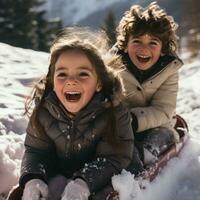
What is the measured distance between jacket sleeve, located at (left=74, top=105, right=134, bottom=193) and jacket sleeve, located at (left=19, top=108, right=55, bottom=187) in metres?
0.28

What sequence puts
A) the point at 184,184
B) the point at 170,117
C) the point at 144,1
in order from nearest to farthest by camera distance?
the point at 184,184 → the point at 170,117 → the point at 144,1

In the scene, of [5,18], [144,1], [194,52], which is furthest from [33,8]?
[144,1]

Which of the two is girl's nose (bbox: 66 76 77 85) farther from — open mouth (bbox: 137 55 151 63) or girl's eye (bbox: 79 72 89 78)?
open mouth (bbox: 137 55 151 63)

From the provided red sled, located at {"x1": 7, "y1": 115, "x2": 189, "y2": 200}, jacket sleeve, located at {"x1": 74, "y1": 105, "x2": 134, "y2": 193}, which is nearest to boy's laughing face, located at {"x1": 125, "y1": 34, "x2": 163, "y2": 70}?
red sled, located at {"x1": 7, "y1": 115, "x2": 189, "y2": 200}

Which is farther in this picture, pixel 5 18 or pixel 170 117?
pixel 5 18

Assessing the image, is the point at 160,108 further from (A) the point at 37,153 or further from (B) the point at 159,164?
(A) the point at 37,153

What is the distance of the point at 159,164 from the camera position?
3744mm

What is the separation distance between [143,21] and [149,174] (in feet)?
4.08

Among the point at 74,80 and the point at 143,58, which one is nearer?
the point at 74,80

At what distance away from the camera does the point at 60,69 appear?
3.03m

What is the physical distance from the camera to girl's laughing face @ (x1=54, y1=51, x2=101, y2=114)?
9.80 feet

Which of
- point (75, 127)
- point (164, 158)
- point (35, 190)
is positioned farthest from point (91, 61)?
point (164, 158)

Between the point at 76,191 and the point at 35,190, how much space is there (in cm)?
24

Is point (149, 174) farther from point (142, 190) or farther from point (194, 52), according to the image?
point (194, 52)
